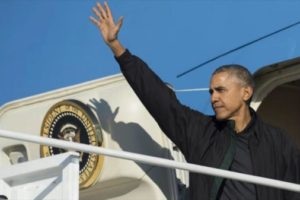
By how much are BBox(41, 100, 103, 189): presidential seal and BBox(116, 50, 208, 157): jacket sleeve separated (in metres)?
0.23

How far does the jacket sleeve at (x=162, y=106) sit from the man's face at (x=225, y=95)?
3.6 inches

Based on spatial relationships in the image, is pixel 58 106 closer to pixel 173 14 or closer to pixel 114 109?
pixel 114 109

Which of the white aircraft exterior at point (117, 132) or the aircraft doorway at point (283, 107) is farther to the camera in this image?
the aircraft doorway at point (283, 107)

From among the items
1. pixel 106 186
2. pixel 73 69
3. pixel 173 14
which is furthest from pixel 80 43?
pixel 106 186

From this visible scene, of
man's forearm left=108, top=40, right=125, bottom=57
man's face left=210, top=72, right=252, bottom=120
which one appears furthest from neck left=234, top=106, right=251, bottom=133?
man's forearm left=108, top=40, right=125, bottom=57

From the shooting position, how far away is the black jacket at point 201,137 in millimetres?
2504

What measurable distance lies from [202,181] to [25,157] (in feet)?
2.76

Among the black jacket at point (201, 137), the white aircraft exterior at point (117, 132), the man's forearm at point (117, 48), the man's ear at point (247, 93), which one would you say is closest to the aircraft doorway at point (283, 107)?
the man's ear at point (247, 93)

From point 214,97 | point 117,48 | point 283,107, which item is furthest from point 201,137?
point 283,107

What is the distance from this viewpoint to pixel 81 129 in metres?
2.75

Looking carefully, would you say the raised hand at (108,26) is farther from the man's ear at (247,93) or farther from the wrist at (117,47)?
the man's ear at (247,93)

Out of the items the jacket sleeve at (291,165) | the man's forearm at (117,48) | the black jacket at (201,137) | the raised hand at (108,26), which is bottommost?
the jacket sleeve at (291,165)

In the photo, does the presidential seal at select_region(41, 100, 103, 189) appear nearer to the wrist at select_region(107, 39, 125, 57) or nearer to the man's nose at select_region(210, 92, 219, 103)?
the wrist at select_region(107, 39, 125, 57)

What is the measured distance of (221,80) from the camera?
2557mm
